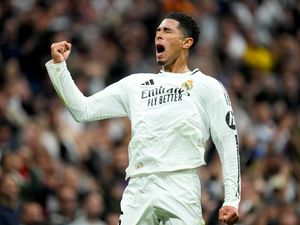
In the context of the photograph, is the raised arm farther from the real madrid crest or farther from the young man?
the real madrid crest

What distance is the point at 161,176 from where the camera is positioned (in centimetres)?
844

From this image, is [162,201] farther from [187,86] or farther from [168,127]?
[187,86]

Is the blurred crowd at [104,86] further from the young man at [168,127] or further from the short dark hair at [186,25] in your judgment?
the short dark hair at [186,25]

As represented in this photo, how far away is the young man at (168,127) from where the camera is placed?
27.5 feet

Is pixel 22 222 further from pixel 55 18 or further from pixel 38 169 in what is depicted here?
pixel 55 18

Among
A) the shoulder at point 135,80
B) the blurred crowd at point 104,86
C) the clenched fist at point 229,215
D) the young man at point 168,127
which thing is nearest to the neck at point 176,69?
the young man at point 168,127

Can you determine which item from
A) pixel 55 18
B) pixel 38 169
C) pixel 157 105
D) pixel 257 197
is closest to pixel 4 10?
pixel 55 18

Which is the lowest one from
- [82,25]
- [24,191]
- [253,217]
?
[253,217]

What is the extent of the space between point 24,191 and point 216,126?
5096 millimetres

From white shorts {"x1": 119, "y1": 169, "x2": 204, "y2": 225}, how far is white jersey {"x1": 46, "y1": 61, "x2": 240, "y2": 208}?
0.27 feet

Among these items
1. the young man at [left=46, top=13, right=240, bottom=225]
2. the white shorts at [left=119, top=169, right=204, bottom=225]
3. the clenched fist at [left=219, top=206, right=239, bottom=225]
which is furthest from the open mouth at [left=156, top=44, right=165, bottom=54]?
the clenched fist at [left=219, top=206, right=239, bottom=225]

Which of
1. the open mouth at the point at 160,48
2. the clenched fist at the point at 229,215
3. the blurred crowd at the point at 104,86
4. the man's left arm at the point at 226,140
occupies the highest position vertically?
the open mouth at the point at 160,48

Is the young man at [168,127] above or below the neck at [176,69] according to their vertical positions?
below

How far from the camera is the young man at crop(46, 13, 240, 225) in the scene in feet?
27.5
